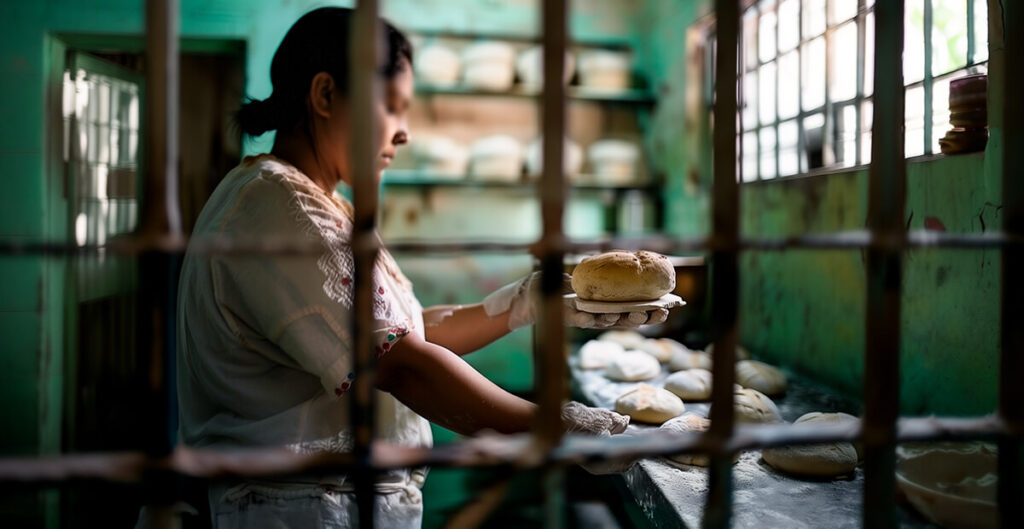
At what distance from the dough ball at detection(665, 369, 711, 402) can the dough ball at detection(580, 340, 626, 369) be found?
0.42 meters

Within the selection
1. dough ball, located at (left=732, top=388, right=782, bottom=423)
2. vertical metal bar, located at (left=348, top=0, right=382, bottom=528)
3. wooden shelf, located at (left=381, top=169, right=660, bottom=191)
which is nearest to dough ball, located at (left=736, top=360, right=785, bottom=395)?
dough ball, located at (left=732, top=388, right=782, bottom=423)

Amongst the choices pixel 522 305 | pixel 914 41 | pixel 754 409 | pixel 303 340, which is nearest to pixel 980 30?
pixel 914 41

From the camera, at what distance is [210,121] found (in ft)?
11.4

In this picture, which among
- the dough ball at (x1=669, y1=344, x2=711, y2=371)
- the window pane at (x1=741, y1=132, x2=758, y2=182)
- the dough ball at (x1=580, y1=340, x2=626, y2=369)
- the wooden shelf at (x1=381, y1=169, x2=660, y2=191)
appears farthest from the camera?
the wooden shelf at (x1=381, y1=169, x2=660, y2=191)

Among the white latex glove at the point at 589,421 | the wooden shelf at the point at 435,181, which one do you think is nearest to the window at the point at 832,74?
the white latex glove at the point at 589,421

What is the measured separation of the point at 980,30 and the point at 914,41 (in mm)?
352

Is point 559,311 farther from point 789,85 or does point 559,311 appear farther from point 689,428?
point 789,85

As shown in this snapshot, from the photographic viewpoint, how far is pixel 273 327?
993 mm

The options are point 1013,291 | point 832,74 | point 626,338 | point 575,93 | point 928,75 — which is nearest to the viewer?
point 1013,291

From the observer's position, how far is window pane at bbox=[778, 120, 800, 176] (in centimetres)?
268

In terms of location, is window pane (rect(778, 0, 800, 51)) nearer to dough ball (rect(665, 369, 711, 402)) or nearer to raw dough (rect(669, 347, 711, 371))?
raw dough (rect(669, 347, 711, 371))

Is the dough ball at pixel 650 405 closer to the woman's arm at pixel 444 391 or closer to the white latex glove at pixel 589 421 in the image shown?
the white latex glove at pixel 589 421

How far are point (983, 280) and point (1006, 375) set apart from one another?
0.92m

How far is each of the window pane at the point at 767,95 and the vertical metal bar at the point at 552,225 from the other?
102 inches
